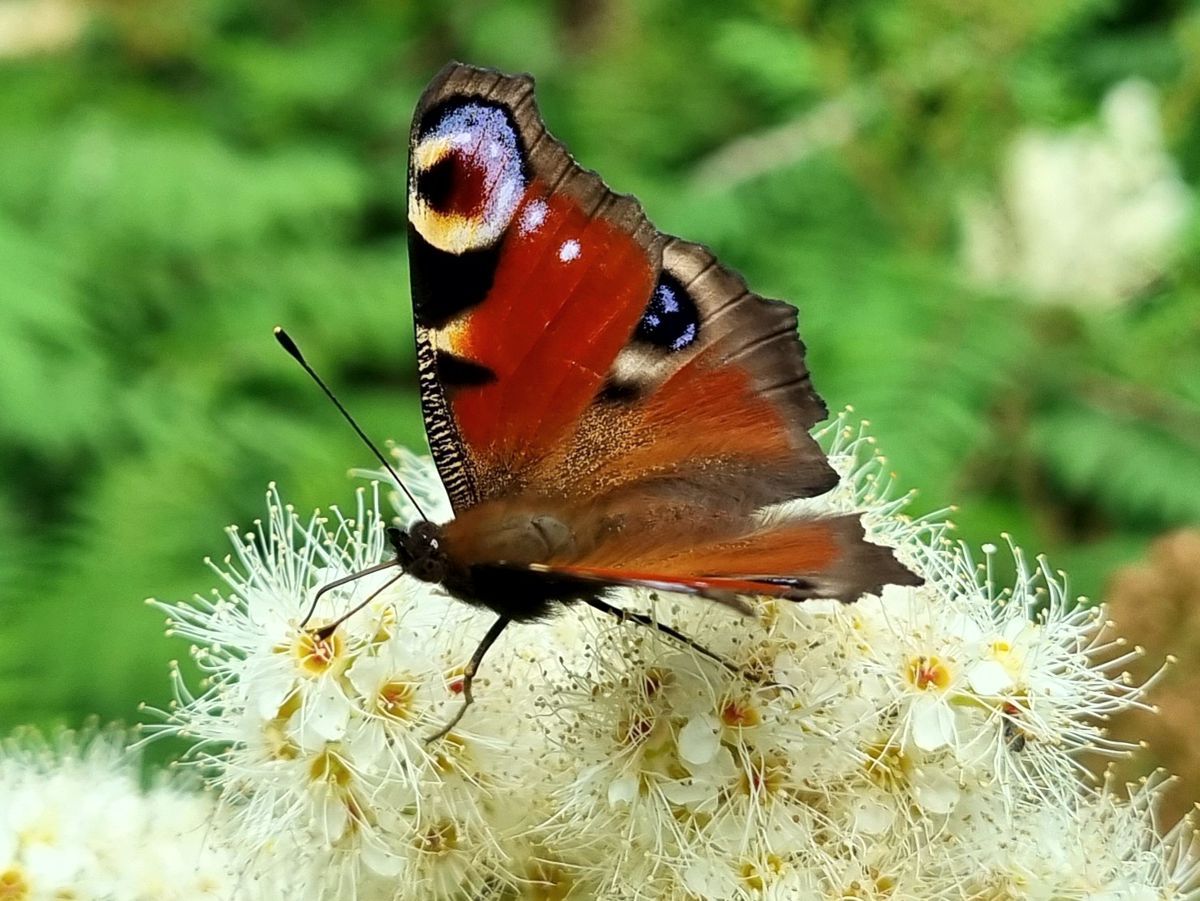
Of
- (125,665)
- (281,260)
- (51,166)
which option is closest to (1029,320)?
(281,260)

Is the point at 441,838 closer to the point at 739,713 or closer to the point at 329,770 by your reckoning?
the point at 329,770

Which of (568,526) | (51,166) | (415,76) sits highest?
(415,76)

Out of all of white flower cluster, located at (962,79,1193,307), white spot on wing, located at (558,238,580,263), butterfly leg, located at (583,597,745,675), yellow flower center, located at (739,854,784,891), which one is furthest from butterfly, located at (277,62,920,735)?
white flower cluster, located at (962,79,1193,307)

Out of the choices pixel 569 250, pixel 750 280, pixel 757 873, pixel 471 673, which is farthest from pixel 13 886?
pixel 750 280

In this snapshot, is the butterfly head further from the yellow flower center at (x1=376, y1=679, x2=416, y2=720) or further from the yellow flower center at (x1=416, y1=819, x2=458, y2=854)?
the yellow flower center at (x1=416, y1=819, x2=458, y2=854)

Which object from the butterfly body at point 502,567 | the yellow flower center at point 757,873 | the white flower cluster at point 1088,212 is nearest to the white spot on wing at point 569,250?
the butterfly body at point 502,567

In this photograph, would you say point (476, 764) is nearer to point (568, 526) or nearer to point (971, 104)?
point (568, 526)
